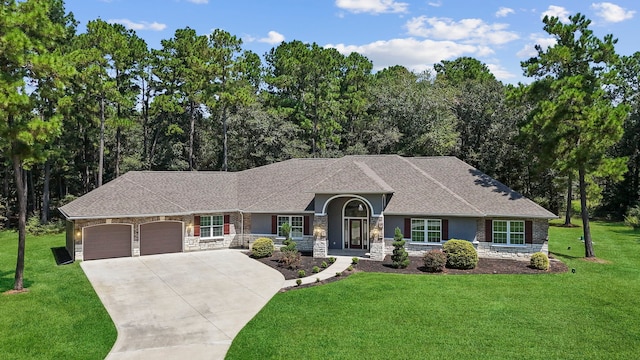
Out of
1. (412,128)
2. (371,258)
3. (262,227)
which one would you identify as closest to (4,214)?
(262,227)

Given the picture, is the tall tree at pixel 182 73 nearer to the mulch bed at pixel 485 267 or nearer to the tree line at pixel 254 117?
the tree line at pixel 254 117

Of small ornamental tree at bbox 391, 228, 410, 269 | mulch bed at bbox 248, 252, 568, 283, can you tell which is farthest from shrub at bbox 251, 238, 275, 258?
small ornamental tree at bbox 391, 228, 410, 269

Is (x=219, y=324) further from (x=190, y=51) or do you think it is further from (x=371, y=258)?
(x=190, y=51)

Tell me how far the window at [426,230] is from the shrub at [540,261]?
15.4 feet

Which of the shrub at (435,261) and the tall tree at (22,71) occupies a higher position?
the tall tree at (22,71)

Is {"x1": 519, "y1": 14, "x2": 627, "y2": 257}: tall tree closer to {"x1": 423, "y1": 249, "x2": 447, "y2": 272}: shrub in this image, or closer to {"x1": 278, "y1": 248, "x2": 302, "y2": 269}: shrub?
{"x1": 423, "y1": 249, "x2": 447, "y2": 272}: shrub

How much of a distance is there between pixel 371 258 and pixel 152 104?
29716 millimetres

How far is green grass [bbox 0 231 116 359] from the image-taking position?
1181 cm

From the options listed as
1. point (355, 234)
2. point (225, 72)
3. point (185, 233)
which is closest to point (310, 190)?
point (355, 234)

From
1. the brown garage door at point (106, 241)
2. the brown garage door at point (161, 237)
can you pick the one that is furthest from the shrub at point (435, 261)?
the brown garage door at point (106, 241)

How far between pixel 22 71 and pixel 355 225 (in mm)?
17327

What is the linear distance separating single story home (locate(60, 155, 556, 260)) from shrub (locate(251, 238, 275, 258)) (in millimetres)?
1696

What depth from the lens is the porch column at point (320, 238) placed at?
77.4 ft

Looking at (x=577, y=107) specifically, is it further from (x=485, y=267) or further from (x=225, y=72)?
(x=225, y=72)
